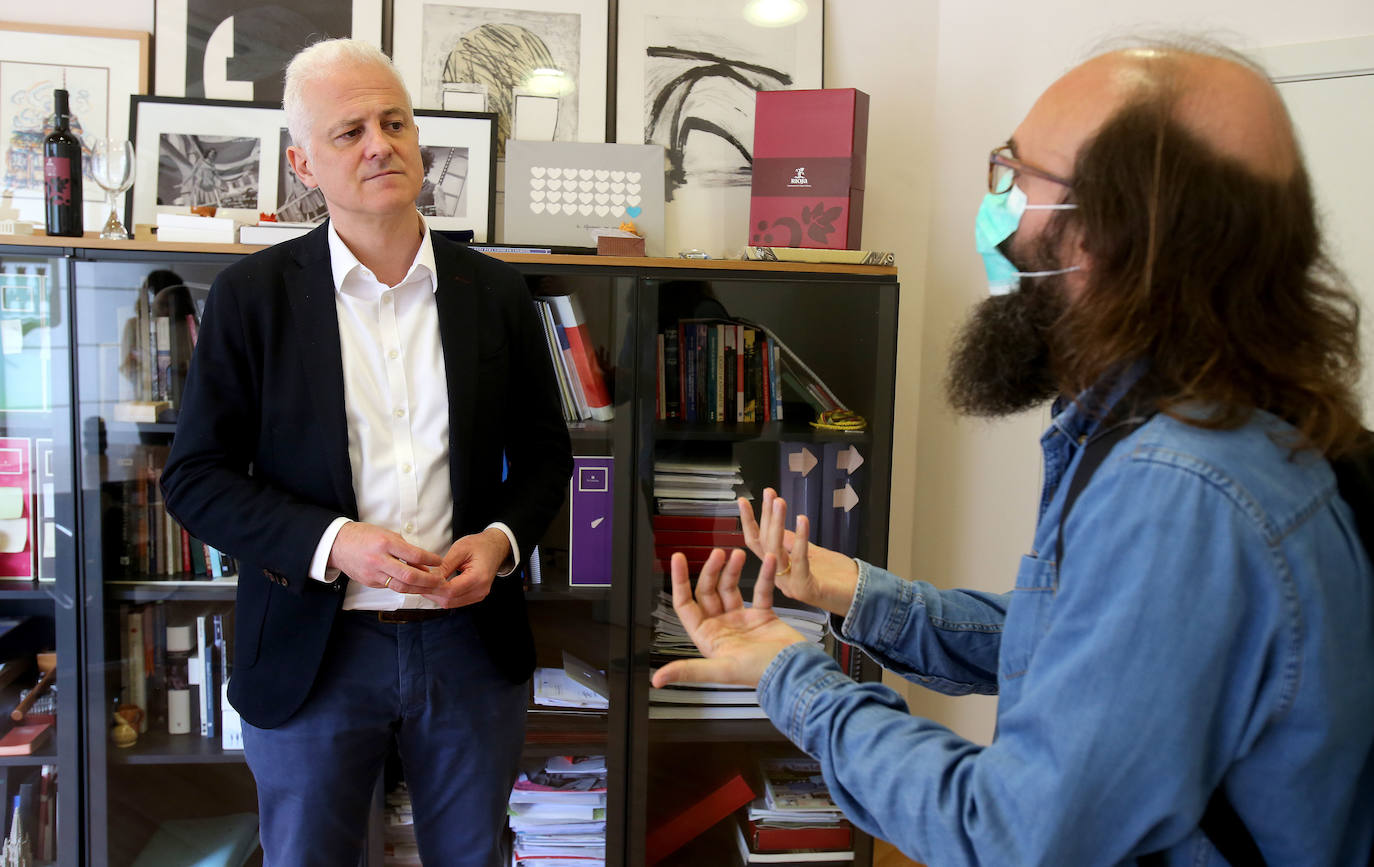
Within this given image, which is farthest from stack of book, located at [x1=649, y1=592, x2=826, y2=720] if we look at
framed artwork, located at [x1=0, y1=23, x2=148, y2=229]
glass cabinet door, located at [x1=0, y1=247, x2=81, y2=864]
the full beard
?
framed artwork, located at [x1=0, y1=23, x2=148, y2=229]

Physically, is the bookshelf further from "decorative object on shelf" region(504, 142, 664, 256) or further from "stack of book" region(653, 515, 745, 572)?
"decorative object on shelf" region(504, 142, 664, 256)

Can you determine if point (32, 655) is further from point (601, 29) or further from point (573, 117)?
point (601, 29)

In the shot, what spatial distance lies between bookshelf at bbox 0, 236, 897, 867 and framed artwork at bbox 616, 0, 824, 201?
0.50 m

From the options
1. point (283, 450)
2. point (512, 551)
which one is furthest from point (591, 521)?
point (283, 450)

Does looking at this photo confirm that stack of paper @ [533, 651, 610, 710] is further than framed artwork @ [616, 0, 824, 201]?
No

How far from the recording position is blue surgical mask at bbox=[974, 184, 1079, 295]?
958mm

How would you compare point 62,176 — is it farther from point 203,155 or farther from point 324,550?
point 324,550

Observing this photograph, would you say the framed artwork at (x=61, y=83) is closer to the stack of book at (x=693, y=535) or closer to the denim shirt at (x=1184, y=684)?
the stack of book at (x=693, y=535)

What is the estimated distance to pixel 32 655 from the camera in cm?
210

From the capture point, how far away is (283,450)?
4.91 ft

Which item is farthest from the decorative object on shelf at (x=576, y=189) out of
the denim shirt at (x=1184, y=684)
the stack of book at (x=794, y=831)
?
the denim shirt at (x=1184, y=684)

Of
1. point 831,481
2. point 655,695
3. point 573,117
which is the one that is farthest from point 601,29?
point 655,695

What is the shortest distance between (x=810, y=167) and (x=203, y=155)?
151 centimetres

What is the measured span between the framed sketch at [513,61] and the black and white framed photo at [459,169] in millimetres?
52
